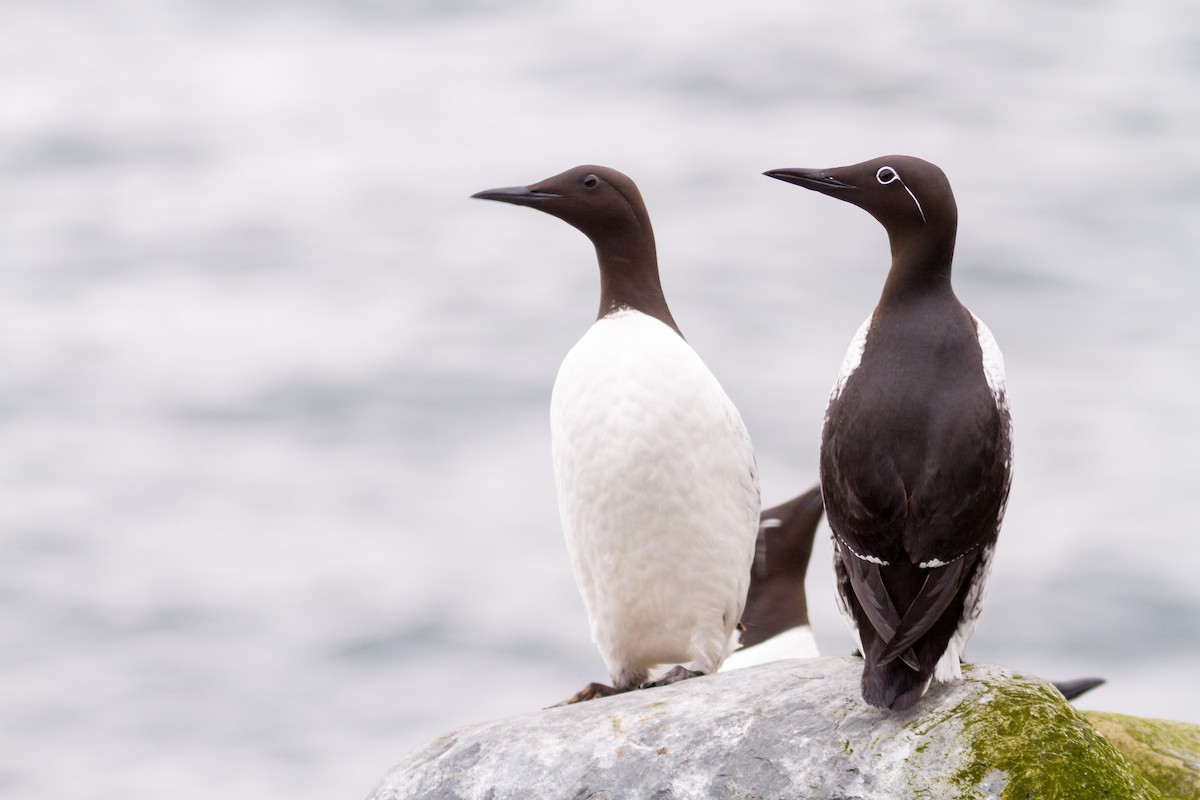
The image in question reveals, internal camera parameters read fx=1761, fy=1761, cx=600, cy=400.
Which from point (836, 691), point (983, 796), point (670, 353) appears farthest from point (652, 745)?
point (670, 353)

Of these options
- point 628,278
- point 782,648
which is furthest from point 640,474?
point 782,648

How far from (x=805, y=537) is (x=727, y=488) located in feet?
8.99

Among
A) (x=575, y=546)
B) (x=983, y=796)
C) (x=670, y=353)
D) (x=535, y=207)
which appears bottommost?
(x=983, y=796)

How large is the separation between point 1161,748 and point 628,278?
10.5ft

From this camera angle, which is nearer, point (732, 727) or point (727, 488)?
point (732, 727)

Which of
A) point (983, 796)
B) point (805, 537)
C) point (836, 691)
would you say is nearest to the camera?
point (983, 796)

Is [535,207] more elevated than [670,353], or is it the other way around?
[535,207]

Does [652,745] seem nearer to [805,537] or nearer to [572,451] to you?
[572,451]

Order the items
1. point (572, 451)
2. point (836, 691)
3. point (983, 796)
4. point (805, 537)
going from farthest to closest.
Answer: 1. point (805, 537)
2. point (572, 451)
3. point (836, 691)
4. point (983, 796)

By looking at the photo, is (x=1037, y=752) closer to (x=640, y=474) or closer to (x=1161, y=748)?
(x=640, y=474)

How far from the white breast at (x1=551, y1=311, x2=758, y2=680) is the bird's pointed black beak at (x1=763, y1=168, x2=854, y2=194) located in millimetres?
1305

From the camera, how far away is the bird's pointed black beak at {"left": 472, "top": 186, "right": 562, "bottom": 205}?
7.71m

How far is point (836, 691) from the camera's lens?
6.18 m

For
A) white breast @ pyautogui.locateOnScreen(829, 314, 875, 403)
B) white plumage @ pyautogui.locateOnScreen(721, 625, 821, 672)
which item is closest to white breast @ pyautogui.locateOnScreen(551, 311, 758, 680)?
white breast @ pyautogui.locateOnScreen(829, 314, 875, 403)
